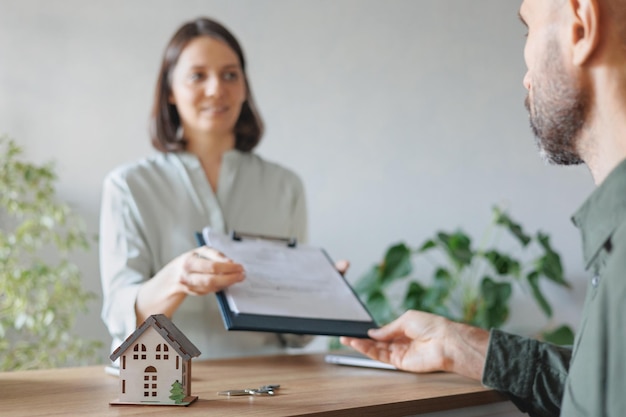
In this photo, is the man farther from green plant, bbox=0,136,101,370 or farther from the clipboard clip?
green plant, bbox=0,136,101,370

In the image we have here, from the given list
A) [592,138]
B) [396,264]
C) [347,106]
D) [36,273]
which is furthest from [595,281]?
[347,106]

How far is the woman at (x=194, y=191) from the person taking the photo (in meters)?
2.01

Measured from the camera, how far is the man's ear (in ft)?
3.72

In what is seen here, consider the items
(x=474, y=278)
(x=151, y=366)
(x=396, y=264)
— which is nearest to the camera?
(x=151, y=366)

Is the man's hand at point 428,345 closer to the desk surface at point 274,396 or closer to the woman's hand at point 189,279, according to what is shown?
the desk surface at point 274,396

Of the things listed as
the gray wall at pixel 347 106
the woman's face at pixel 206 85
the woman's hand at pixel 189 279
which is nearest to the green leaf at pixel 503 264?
the gray wall at pixel 347 106

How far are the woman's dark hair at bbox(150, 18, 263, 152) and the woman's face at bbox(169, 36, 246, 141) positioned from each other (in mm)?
22

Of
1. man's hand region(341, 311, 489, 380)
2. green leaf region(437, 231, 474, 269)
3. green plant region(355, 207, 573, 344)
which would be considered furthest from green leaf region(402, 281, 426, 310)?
man's hand region(341, 311, 489, 380)

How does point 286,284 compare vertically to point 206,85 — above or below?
below

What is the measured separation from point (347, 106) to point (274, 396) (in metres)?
2.58

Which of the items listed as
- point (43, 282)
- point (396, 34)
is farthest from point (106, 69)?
point (396, 34)

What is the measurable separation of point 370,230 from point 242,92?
1.59 m

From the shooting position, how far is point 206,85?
2.21 meters

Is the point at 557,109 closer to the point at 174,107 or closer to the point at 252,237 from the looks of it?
the point at 252,237
